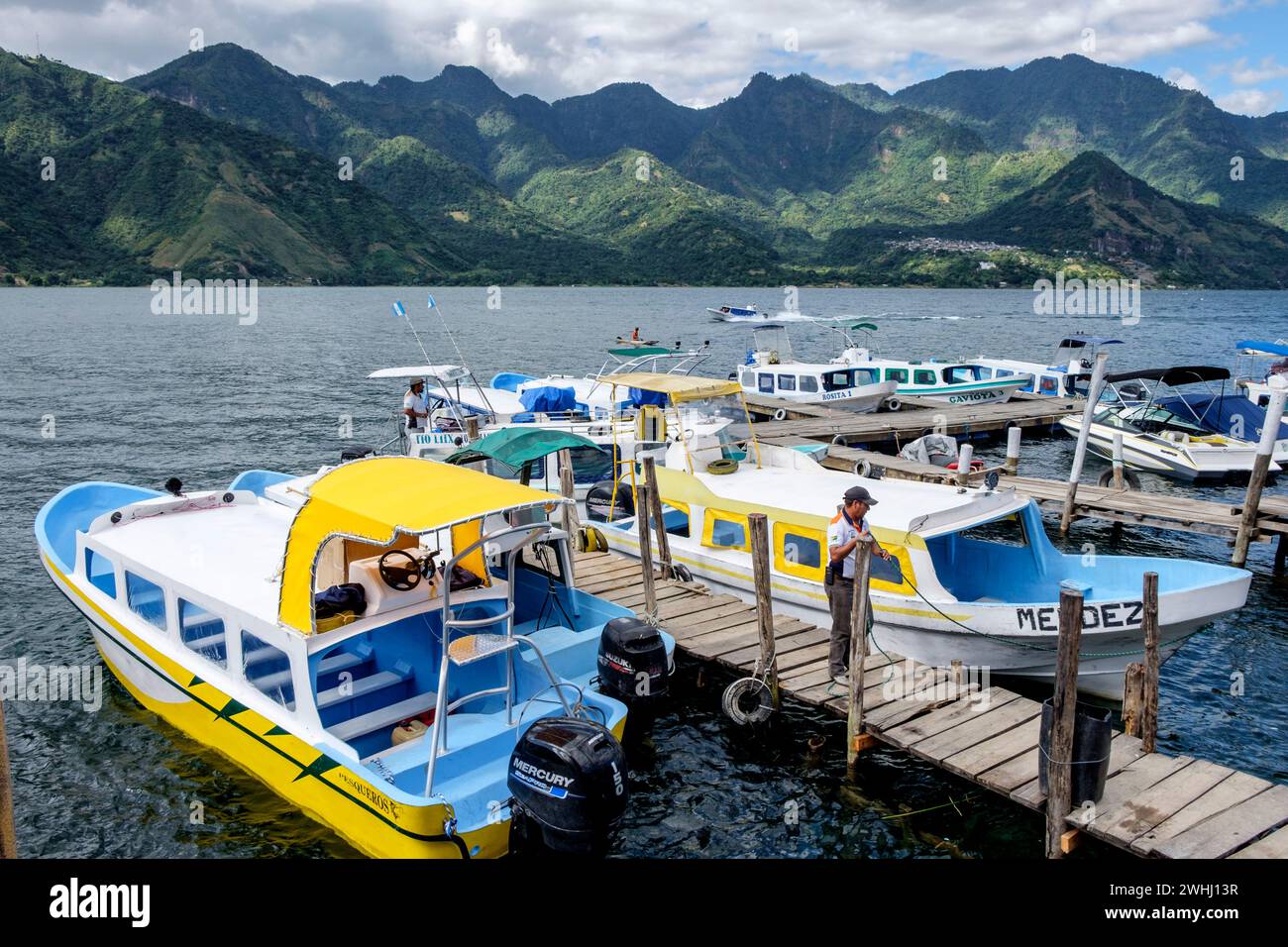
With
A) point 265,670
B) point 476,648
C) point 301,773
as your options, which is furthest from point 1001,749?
point 265,670

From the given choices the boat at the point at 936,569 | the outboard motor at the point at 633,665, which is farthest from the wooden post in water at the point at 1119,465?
the outboard motor at the point at 633,665

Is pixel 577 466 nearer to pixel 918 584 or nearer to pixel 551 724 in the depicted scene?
pixel 918 584

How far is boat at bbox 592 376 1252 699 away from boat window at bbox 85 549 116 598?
928cm

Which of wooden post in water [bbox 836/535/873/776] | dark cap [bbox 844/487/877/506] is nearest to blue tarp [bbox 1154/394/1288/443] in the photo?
dark cap [bbox 844/487/877/506]

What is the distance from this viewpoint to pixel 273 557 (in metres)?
12.5

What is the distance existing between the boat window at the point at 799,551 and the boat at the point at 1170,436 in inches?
576

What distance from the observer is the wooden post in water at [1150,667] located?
33.7ft

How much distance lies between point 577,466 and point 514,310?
122 metres

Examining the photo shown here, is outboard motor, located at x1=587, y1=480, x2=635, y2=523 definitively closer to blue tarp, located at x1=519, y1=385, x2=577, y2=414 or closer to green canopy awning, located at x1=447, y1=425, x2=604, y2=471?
green canopy awning, located at x1=447, y1=425, x2=604, y2=471

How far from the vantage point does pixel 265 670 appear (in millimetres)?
11359

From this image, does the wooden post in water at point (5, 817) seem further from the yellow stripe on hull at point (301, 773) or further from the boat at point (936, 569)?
the boat at point (936, 569)

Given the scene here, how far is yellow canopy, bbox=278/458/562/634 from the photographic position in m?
9.55

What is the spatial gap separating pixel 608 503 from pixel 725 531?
14.2 ft
